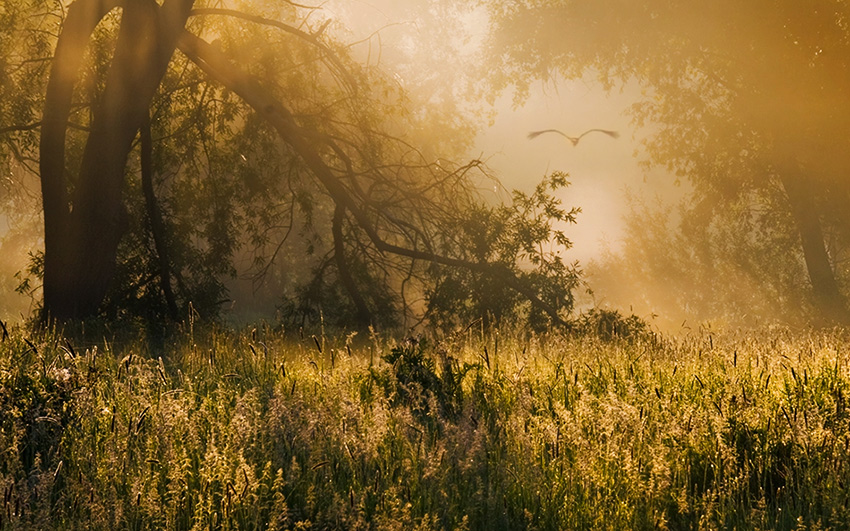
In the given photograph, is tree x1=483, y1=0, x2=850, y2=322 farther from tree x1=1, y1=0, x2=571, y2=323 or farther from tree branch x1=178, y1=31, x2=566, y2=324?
tree branch x1=178, y1=31, x2=566, y2=324

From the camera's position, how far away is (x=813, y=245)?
22.5 meters

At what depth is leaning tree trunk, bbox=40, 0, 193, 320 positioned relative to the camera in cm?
1254

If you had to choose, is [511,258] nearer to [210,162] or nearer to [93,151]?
[210,162]

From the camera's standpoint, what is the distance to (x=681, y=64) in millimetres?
23438

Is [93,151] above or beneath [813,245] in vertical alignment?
beneath

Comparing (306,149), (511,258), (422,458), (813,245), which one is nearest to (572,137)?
(511,258)

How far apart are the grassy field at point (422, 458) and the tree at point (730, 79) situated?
16.0 meters

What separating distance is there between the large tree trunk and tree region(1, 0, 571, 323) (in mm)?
11561

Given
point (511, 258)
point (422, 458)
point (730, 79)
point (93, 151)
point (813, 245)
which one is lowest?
point (422, 458)

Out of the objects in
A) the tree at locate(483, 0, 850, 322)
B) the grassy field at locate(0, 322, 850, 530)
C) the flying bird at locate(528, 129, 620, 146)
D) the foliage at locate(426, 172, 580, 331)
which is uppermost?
the tree at locate(483, 0, 850, 322)

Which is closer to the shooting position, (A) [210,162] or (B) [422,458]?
(B) [422,458]

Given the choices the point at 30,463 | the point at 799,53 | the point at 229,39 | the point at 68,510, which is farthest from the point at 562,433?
the point at 799,53

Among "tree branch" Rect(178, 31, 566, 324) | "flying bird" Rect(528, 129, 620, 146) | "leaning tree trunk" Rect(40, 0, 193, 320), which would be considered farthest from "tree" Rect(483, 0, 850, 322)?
"leaning tree trunk" Rect(40, 0, 193, 320)

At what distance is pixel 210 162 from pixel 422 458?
12280 mm
